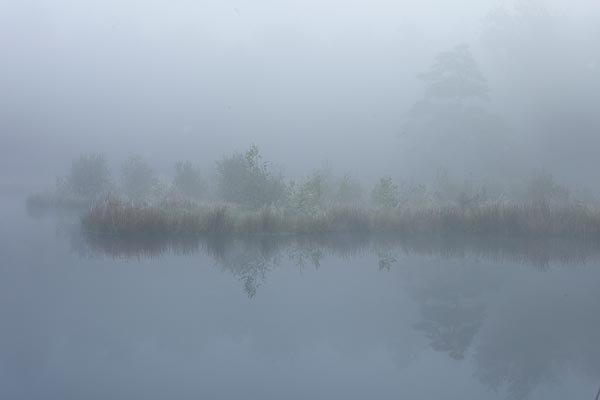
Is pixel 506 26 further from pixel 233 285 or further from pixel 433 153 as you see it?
pixel 233 285

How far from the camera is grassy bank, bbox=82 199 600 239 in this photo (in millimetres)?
16688

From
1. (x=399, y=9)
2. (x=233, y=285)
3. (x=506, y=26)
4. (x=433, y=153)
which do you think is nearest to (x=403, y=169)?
(x=433, y=153)

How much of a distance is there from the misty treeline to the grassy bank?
1.87ft

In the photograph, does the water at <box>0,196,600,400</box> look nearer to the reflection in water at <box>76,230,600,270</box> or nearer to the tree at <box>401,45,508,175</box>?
the reflection in water at <box>76,230,600,270</box>

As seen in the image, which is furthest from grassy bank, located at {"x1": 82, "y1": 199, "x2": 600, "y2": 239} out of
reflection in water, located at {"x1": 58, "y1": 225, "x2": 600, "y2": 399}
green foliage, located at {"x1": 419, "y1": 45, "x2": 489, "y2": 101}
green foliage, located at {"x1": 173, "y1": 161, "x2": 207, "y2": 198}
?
green foliage, located at {"x1": 419, "y1": 45, "x2": 489, "y2": 101}

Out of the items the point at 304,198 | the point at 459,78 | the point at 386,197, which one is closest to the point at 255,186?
the point at 304,198

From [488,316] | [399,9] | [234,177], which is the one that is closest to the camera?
[488,316]

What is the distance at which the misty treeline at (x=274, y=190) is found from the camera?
1883cm

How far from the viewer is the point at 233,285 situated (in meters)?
11.1

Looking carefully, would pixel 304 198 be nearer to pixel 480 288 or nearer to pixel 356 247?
pixel 356 247

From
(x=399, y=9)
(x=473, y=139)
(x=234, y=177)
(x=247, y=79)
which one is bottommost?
(x=234, y=177)

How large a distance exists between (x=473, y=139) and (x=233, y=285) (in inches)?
973

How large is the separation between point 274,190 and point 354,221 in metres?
4.38

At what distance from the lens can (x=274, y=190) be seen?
2105 cm
